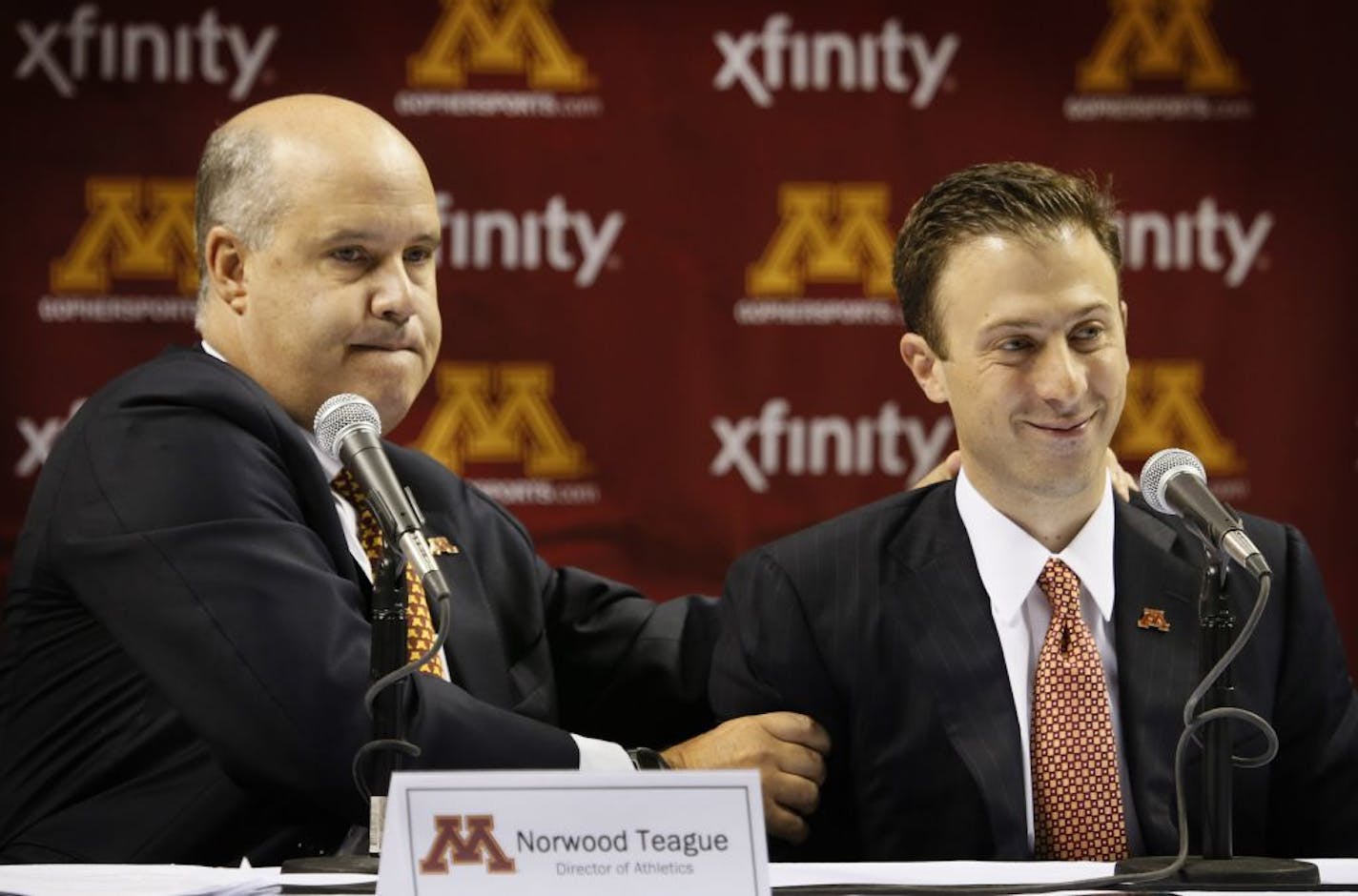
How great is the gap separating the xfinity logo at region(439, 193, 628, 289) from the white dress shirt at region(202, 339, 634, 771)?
5.58 feet

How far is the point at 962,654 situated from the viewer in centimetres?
263

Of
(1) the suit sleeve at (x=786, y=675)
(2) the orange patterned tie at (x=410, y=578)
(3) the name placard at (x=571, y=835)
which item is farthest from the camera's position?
(2) the orange patterned tie at (x=410, y=578)

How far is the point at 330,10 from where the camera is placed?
474cm

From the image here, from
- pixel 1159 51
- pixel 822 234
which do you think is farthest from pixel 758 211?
pixel 1159 51

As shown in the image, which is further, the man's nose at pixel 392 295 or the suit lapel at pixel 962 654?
the man's nose at pixel 392 295

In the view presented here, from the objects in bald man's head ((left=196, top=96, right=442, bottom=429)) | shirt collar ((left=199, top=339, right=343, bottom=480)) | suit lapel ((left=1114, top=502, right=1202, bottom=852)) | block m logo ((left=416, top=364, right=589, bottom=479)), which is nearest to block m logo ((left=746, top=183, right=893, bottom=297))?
block m logo ((left=416, top=364, right=589, bottom=479))

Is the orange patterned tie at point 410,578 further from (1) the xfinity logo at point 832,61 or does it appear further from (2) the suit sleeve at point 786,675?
(1) the xfinity logo at point 832,61

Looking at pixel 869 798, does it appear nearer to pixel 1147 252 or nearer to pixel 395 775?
pixel 395 775

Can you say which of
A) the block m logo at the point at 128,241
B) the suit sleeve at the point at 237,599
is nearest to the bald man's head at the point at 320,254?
the suit sleeve at the point at 237,599

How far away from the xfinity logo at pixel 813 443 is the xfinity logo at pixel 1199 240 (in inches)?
27.5

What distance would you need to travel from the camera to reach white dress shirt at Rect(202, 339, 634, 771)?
276 centimetres

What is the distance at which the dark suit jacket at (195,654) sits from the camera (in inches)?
98.6

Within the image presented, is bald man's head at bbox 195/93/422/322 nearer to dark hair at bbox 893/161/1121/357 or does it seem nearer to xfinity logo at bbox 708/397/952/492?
dark hair at bbox 893/161/1121/357

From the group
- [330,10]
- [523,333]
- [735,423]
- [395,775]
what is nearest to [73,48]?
[330,10]
